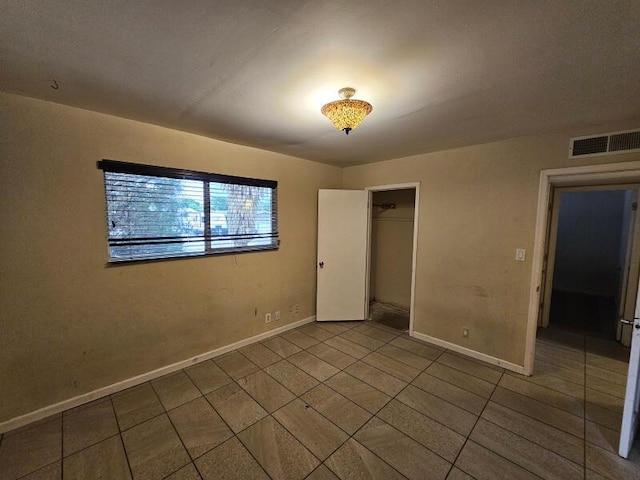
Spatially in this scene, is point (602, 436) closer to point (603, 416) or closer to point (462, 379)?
point (603, 416)

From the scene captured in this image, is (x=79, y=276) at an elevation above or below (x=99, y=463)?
above

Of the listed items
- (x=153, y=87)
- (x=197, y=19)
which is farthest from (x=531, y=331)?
(x=153, y=87)

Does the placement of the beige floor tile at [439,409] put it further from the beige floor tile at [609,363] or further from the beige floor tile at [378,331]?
the beige floor tile at [609,363]

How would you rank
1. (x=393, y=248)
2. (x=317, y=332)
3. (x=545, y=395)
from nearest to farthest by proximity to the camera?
(x=545, y=395) → (x=317, y=332) → (x=393, y=248)

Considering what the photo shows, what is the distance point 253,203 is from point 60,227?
166cm

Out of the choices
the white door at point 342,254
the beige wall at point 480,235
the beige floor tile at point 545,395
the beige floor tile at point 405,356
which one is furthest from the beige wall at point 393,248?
the beige floor tile at point 545,395

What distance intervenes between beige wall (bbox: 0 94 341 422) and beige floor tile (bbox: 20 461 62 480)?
600mm

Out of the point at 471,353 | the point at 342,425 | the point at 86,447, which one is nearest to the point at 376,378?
the point at 342,425

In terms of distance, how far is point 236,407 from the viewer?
2053 millimetres

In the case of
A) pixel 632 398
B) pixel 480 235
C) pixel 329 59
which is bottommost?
pixel 632 398

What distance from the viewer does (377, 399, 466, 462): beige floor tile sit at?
5.58ft

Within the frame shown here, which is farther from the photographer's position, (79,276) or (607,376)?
(607,376)

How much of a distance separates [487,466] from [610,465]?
0.76 metres

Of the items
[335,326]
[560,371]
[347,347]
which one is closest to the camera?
[560,371]
